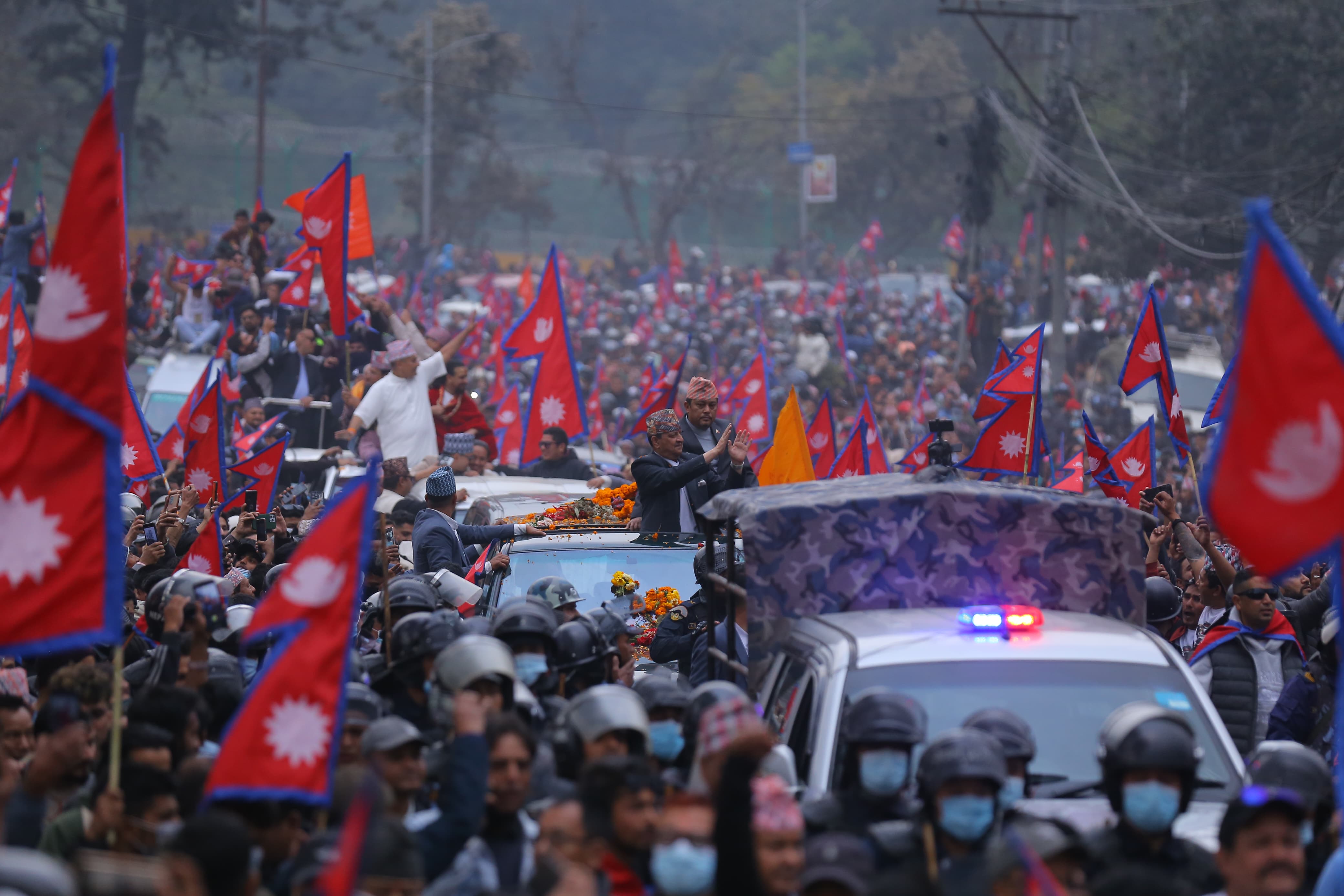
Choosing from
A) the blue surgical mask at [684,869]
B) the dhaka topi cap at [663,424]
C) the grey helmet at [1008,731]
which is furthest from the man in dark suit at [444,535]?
the blue surgical mask at [684,869]

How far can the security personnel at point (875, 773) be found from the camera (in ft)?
16.6

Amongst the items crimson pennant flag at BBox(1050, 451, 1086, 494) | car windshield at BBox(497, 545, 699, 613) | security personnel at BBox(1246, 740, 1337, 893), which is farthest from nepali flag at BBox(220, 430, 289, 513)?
security personnel at BBox(1246, 740, 1337, 893)

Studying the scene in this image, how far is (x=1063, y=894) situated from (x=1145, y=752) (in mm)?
919

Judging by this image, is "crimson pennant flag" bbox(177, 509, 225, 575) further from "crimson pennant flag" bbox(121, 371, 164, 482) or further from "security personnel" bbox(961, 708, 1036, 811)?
"security personnel" bbox(961, 708, 1036, 811)

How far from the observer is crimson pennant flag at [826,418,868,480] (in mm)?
13211

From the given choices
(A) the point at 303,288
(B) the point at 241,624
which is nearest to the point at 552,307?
(A) the point at 303,288

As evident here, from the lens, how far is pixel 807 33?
7919cm

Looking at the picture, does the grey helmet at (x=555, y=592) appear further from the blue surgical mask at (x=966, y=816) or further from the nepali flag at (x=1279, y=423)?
the nepali flag at (x=1279, y=423)

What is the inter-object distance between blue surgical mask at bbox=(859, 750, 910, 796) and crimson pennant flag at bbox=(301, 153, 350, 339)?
967cm

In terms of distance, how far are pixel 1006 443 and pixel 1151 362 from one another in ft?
3.56

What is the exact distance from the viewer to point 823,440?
15.5 meters

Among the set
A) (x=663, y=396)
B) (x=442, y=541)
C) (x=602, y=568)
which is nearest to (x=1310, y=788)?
(x=602, y=568)

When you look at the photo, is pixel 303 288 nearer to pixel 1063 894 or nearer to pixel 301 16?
pixel 1063 894

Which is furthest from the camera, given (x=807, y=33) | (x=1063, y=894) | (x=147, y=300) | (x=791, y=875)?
(x=807, y=33)
